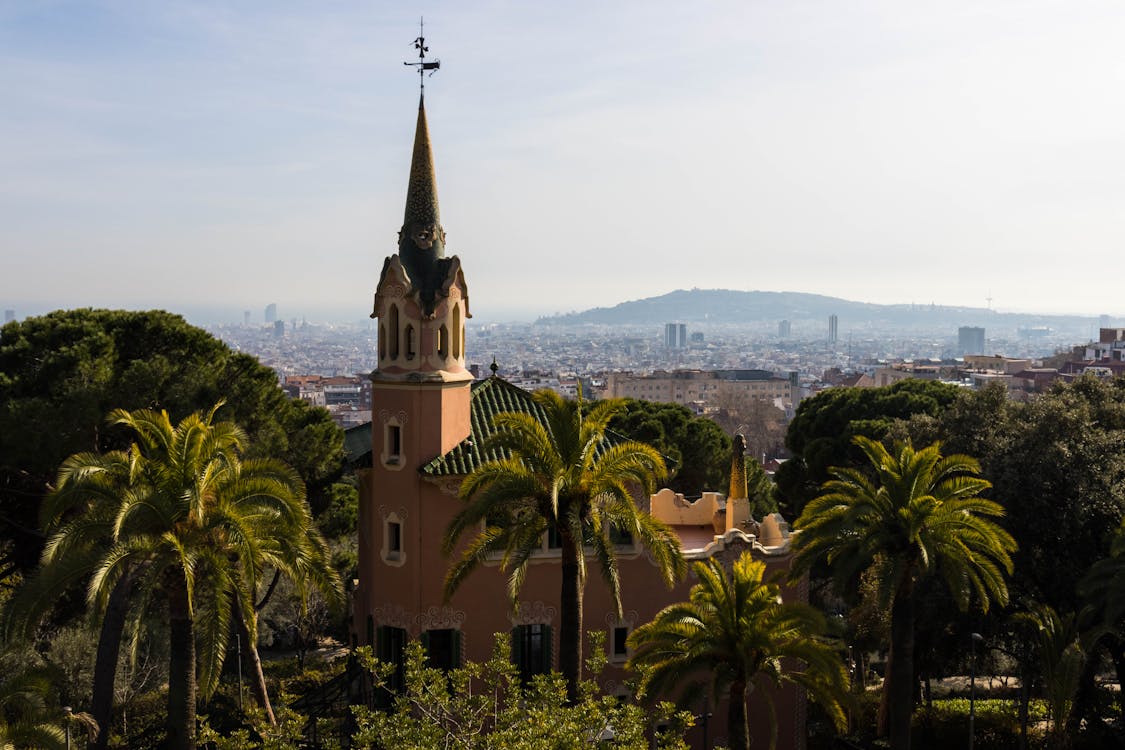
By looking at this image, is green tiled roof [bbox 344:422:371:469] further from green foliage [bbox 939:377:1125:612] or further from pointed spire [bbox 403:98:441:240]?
green foliage [bbox 939:377:1125:612]

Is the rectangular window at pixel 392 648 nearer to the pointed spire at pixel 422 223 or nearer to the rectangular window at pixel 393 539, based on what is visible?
the rectangular window at pixel 393 539

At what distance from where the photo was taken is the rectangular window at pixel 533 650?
20969 millimetres

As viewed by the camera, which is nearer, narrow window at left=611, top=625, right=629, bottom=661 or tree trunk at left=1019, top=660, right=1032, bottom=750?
tree trunk at left=1019, top=660, right=1032, bottom=750

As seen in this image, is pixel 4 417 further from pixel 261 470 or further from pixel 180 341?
pixel 261 470

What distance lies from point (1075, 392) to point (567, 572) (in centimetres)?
1771

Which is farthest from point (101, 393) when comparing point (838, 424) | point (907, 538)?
point (838, 424)

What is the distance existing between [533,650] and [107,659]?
28.2 feet

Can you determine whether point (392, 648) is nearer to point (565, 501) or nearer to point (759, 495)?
point (565, 501)

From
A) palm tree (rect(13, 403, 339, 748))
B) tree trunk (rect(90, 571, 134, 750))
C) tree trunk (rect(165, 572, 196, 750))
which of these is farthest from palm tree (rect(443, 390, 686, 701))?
tree trunk (rect(90, 571, 134, 750))

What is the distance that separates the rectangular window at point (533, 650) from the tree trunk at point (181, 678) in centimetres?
742

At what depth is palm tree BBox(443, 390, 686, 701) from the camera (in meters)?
16.8

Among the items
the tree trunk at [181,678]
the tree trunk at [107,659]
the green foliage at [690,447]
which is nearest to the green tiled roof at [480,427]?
the tree trunk at [181,678]

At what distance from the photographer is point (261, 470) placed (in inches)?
632

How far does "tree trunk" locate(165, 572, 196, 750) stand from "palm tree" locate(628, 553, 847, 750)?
7.36m
